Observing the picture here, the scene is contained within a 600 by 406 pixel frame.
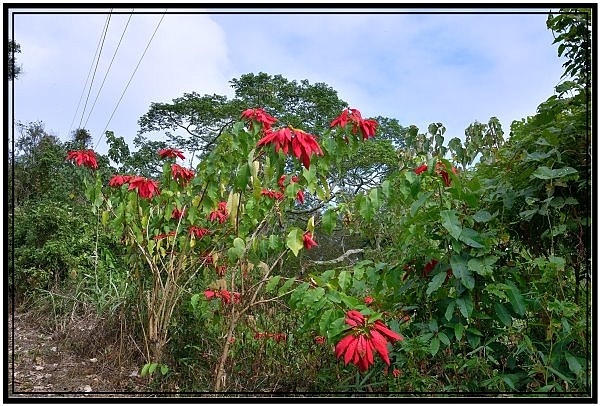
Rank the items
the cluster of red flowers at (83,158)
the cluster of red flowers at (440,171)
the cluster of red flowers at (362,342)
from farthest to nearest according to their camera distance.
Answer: the cluster of red flowers at (83,158)
the cluster of red flowers at (440,171)
the cluster of red flowers at (362,342)

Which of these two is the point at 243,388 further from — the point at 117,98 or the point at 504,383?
the point at 117,98

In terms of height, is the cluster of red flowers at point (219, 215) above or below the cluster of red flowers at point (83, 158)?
below

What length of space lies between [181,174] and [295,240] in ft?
1.97

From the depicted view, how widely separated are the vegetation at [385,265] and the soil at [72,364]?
0.11m

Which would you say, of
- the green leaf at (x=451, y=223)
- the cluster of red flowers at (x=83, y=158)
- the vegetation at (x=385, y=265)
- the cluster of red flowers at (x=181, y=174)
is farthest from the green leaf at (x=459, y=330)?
the cluster of red flowers at (x=83, y=158)

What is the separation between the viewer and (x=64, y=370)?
6.23 feet

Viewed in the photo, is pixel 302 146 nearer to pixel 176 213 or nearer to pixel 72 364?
pixel 176 213

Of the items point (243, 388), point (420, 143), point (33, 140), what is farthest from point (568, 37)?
point (33, 140)

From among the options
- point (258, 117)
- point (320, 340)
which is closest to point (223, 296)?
point (320, 340)

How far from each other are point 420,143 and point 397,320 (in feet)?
3.85

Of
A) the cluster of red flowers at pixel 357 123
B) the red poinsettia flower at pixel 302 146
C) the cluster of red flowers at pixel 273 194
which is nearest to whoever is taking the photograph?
the red poinsettia flower at pixel 302 146

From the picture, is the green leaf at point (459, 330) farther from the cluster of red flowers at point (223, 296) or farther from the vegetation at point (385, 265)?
the cluster of red flowers at point (223, 296)

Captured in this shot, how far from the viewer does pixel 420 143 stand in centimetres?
249

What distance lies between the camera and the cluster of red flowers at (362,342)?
3.32 feet
